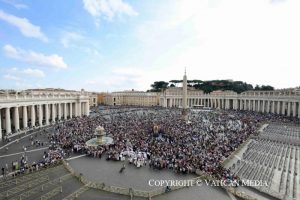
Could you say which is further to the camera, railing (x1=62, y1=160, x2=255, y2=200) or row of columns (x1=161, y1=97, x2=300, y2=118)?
row of columns (x1=161, y1=97, x2=300, y2=118)

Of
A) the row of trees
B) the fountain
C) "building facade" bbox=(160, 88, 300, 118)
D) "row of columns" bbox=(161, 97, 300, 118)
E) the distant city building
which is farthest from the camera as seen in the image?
the row of trees

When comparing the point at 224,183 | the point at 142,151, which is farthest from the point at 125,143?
the point at 224,183

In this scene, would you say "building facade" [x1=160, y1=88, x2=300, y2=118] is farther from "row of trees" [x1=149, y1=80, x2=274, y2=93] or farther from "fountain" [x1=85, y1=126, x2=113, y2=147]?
"fountain" [x1=85, y1=126, x2=113, y2=147]

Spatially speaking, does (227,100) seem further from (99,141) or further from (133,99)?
(99,141)

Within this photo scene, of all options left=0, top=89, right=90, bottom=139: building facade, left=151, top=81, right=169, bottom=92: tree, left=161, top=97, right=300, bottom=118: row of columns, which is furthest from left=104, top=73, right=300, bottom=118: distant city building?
left=0, top=89, right=90, bottom=139: building facade

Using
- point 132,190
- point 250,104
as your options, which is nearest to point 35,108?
point 132,190

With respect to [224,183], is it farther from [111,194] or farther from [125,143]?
[125,143]

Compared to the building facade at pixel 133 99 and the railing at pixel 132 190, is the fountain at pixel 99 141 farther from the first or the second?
the building facade at pixel 133 99
